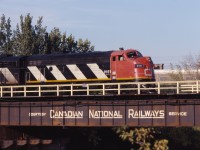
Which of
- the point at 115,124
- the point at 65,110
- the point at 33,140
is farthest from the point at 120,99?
the point at 33,140

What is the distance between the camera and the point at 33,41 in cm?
8894

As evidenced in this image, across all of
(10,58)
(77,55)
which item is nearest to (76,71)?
(77,55)

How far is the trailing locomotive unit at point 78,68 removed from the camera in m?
36.7

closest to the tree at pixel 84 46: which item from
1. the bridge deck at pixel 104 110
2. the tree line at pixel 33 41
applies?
the tree line at pixel 33 41

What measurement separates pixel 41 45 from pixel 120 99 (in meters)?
58.5

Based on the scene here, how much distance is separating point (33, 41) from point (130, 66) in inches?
2187

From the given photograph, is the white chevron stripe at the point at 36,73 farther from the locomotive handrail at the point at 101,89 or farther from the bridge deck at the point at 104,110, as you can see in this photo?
the bridge deck at the point at 104,110

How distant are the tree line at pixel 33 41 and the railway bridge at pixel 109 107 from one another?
50.8 meters

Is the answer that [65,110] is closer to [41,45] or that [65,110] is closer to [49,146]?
[49,146]

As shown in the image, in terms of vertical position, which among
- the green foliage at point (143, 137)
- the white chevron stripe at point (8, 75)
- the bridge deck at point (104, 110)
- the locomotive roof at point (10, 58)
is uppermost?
the locomotive roof at point (10, 58)

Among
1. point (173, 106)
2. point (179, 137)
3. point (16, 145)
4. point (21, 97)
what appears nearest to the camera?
point (173, 106)

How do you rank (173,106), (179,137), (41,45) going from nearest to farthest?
1. (173,106)
2. (179,137)
3. (41,45)

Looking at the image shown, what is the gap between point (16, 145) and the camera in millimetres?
43625

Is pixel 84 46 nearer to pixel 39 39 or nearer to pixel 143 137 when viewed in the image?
pixel 39 39
